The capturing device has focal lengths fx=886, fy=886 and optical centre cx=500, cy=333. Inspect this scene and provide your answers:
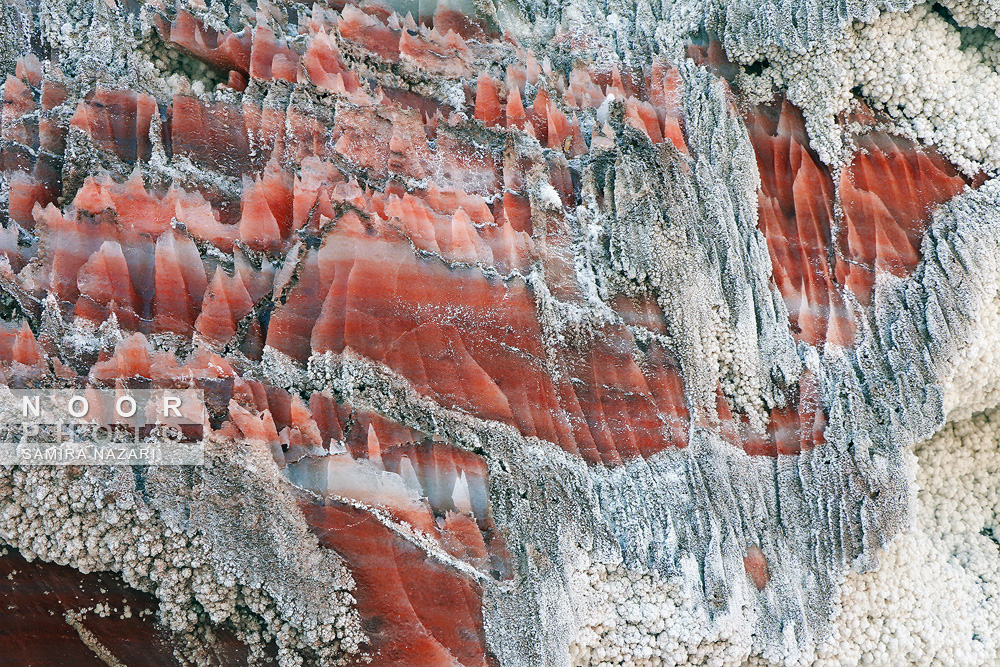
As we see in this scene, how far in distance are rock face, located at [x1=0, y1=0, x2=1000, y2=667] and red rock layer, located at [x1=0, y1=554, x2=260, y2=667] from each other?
0.03 metres

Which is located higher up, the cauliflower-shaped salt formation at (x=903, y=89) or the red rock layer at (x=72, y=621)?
the cauliflower-shaped salt formation at (x=903, y=89)

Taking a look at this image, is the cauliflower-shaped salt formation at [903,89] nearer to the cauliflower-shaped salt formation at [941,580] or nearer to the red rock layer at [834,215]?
the red rock layer at [834,215]

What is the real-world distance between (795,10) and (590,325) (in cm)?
479

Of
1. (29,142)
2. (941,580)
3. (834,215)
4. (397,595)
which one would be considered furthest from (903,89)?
(29,142)

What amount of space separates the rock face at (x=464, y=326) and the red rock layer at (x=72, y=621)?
0.03 metres

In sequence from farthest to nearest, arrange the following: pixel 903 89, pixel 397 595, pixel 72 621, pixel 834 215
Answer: pixel 903 89
pixel 834 215
pixel 397 595
pixel 72 621

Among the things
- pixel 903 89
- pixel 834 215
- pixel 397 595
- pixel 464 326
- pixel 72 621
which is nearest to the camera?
pixel 72 621

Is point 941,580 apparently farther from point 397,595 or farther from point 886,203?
point 397,595

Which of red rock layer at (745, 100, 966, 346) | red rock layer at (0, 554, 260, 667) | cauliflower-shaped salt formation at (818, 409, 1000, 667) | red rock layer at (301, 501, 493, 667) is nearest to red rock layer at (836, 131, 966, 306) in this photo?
red rock layer at (745, 100, 966, 346)

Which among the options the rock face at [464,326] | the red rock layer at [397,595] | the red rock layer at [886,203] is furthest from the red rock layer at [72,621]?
the red rock layer at [886,203]

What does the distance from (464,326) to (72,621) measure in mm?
3965

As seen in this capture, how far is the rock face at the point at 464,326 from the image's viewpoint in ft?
23.2

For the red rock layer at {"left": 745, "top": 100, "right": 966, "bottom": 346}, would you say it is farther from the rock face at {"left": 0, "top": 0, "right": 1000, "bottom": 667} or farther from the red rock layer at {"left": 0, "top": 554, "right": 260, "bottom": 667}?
the red rock layer at {"left": 0, "top": 554, "right": 260, "bottom": 667}

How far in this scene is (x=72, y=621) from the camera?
689 cm
